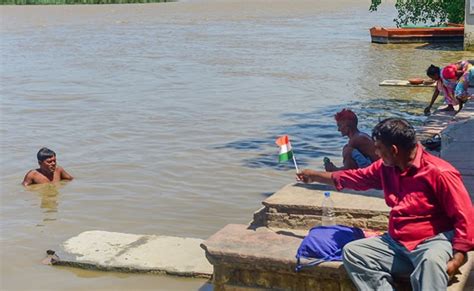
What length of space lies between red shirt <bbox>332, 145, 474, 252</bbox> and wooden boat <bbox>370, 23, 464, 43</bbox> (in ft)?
83.6

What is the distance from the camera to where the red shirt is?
4102 mm

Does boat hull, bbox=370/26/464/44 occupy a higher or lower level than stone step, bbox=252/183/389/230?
lower

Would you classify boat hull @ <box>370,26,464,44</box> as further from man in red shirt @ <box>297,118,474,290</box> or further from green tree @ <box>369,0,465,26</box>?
man in red shirt @ <box>297,118,474,290</box>

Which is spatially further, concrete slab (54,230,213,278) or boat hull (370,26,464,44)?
boat hull (370,26,464,44)

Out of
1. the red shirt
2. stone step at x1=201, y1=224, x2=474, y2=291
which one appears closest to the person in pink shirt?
stone step at x1=201, y1=224, x2=474, y2=291

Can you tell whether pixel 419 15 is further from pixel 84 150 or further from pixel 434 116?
pixel 84 150

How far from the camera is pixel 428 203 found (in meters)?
4.20

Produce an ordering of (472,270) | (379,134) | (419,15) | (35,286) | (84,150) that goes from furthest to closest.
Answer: (419,15)
(84,150)
(35,286)
(472,270)
(379,134)

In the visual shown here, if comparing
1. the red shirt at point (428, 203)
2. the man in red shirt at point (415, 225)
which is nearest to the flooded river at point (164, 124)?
the man in red shirt at point (415, 225)

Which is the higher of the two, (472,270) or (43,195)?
(472,270)

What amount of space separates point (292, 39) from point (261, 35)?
2780mm

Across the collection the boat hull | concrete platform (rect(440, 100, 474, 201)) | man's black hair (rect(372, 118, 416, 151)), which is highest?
man's black hair (rect(372, 118, 416, 151))

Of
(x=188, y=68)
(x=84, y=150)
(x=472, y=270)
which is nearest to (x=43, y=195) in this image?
(x=84, y=150)

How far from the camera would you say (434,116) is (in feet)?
39.8
